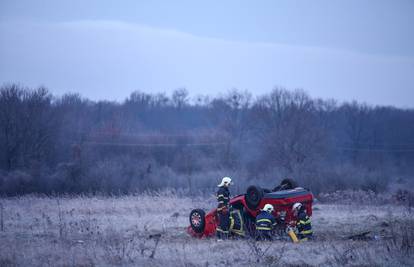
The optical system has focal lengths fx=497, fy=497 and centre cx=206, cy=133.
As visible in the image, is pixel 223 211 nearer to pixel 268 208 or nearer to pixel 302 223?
pixel 268 208

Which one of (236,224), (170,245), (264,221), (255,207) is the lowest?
(170,245)

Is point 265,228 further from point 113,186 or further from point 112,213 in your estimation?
point 113,186

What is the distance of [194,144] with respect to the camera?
56.4m

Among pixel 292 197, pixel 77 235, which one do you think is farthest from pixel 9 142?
pixel 292 197

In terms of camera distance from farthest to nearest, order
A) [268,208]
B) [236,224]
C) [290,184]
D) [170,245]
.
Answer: [290,184], [236,224], [268,208], [170,245]

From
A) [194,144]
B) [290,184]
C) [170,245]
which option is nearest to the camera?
[170,245]

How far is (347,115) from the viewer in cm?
6769

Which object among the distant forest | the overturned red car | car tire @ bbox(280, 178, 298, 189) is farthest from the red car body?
the distant forest

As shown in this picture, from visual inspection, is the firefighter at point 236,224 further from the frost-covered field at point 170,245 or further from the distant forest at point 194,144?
the distant forest at point 194,144

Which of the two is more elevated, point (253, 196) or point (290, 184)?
point (290, 184)

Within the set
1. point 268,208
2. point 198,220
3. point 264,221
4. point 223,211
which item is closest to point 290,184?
point 268,208

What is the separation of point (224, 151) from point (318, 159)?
11005 mm

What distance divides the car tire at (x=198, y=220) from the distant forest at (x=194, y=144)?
17.7 meters

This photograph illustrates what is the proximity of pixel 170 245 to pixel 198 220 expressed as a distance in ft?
5.06
